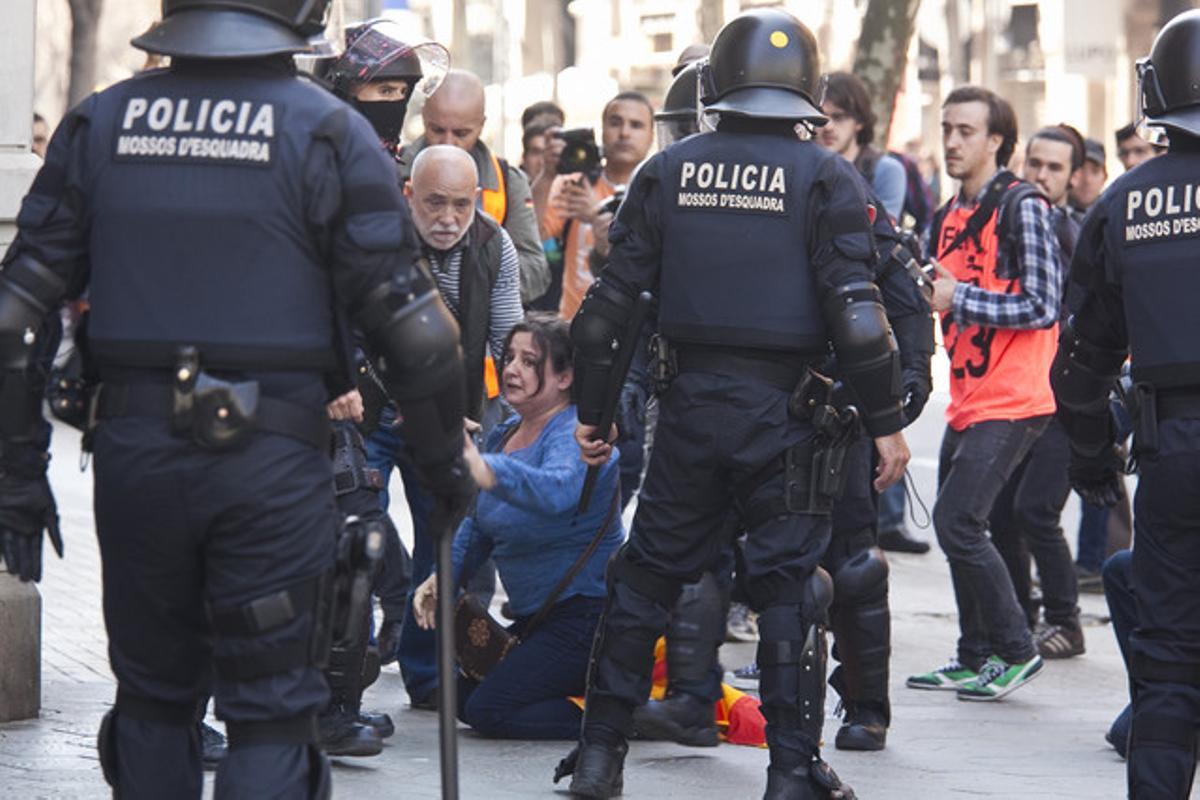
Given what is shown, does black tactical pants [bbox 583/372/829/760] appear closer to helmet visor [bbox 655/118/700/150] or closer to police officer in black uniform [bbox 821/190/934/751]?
police officer in black uniform [bbox 821/190/934/751]

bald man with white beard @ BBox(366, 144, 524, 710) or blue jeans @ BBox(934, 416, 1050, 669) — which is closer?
bald man with white beard @ BBox(366, 144, 524, 710)

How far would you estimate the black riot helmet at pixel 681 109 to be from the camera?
25.3ft

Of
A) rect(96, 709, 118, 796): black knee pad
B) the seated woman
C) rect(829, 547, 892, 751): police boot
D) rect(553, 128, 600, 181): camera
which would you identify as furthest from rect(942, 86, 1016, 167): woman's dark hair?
rect(96, 709, 118, 796): black knee pad

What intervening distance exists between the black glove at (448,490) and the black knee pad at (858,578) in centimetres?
218

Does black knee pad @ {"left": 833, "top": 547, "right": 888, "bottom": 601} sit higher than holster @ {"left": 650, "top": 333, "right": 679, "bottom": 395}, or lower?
lower

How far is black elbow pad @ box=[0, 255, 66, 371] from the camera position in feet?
15.0

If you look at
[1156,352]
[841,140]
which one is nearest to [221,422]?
[1156,352]

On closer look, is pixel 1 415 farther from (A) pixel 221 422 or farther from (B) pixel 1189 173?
(B) pixel 1189 173

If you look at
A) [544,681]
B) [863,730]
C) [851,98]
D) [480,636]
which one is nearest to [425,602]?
[480,636]

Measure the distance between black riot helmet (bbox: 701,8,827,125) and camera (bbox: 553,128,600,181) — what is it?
3.08 meters

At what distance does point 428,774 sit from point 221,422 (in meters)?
2.21

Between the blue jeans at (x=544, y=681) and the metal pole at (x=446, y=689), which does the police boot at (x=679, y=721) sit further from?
the metal pole at (x=446, y=689)

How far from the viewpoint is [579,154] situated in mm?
9242

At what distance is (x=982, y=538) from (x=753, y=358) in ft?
7.92
